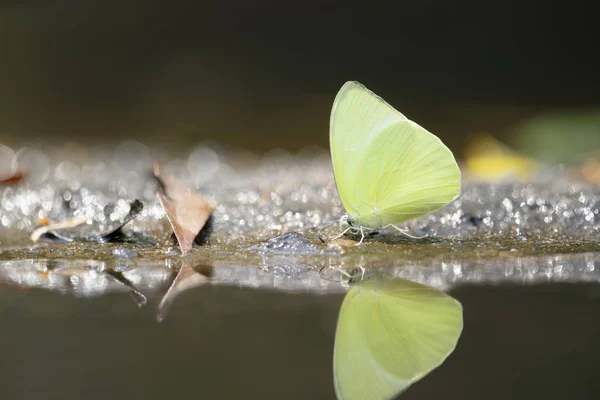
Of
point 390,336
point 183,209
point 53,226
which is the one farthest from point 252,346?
point 53,226

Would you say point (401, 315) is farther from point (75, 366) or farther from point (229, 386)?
point (75, 366)

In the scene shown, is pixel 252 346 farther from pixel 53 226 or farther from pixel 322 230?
pixel 53 226

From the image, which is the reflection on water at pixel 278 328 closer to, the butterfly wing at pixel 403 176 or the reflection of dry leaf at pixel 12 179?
the butterfly wing at pixel 403 176

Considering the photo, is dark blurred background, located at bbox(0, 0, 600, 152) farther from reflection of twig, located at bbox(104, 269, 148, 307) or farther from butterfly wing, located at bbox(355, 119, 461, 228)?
reflection of twig, located at bbox(104, 269, 148, 307)

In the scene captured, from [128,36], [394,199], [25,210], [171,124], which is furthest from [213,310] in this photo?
[128,36]

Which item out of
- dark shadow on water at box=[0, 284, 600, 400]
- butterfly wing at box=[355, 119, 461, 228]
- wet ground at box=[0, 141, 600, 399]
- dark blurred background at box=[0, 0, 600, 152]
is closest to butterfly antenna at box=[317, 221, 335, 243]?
wet ground at box=[0, 141, 600, 399]

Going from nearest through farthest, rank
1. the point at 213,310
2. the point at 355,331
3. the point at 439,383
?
the point at 439,383, the point at 355,331, the point at 213,310
